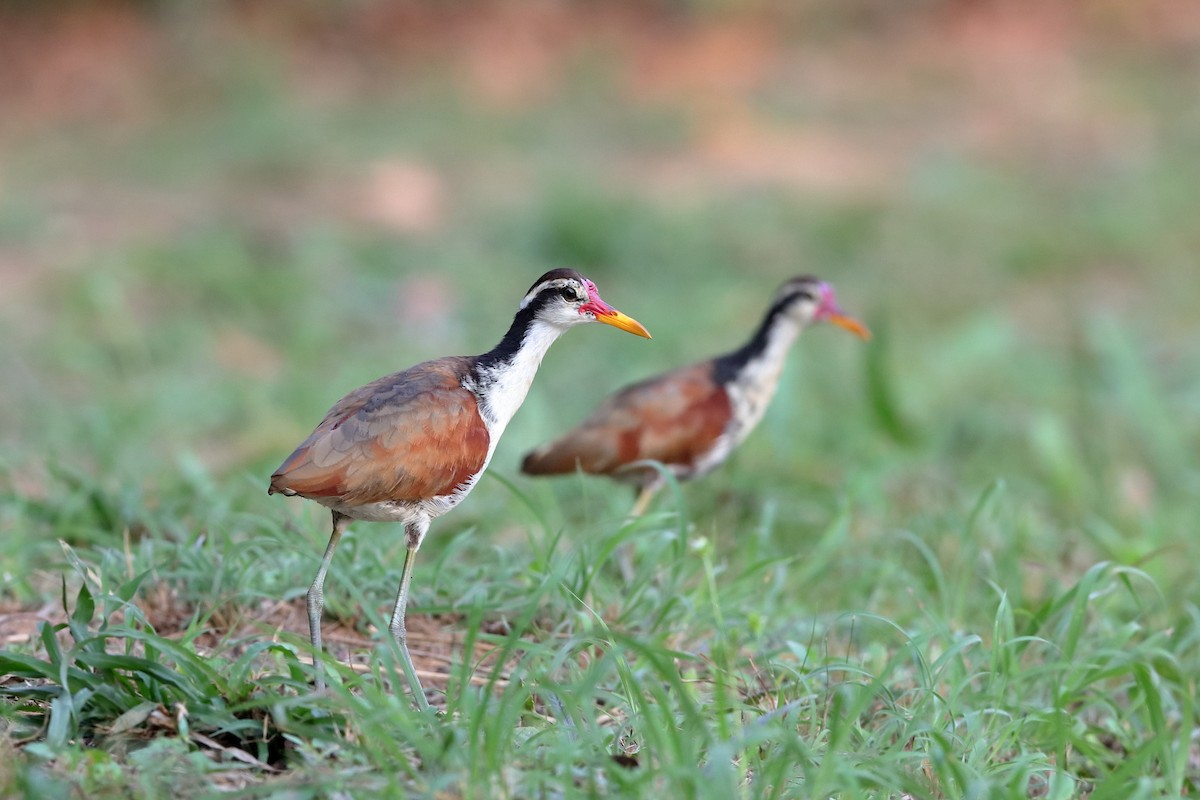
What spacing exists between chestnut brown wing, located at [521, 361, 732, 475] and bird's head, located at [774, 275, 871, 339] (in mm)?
439

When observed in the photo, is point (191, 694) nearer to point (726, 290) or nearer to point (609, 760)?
point (609, 760)

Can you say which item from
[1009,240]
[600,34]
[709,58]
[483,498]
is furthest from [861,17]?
[483,498]

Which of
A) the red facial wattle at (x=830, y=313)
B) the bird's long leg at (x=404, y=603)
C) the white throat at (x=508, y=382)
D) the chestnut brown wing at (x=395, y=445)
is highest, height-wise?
the red facial wattle at (x=830, y=313)

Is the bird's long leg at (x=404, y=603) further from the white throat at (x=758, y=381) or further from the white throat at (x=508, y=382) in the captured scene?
the white throat at (x=758, y=381)

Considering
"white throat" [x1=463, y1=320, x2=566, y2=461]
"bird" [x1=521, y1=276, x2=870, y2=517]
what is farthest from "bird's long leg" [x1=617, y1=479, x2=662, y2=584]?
"white throat" [x1=463, y1=320, x2=566, y2=461]

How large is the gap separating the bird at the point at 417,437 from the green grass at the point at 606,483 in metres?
0.21

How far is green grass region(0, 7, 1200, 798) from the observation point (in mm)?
2961

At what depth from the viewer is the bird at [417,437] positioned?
10.6 ft

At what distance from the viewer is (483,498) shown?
5.76m

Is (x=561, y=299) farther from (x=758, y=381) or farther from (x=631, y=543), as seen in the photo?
(x=758, y=381)

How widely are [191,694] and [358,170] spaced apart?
29.5ft

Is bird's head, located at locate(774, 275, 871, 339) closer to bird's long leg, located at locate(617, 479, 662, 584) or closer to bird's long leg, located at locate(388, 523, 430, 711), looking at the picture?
bird's long leg, located at locate(617, 479, 662, 584)

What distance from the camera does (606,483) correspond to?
5.95 m

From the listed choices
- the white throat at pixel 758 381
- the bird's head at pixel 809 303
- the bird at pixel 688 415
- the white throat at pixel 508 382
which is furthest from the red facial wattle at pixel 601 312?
the bird's head at pixel 809 303
